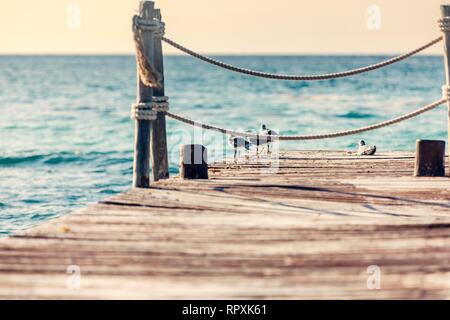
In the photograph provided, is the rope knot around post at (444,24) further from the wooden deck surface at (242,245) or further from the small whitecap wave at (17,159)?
the small whitecap wave at (17,159)

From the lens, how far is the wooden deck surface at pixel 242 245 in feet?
13.8

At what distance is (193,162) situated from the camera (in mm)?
7105

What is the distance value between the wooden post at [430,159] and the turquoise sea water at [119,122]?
6529mm

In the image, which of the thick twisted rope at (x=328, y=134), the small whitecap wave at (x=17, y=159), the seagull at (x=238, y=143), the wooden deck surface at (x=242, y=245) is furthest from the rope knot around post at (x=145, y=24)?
the small whitecap wave at (x=17, y=159)

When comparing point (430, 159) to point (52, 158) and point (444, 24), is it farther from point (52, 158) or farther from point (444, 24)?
point (52, 158)

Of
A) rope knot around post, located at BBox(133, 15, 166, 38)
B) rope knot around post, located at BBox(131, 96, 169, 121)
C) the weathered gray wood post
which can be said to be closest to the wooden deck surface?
the weathered gray wood post

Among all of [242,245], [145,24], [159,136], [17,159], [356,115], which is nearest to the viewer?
[242,245]

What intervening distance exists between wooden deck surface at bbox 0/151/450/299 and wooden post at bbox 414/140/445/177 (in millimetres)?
616

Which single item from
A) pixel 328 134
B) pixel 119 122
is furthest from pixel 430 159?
pixel 119 122

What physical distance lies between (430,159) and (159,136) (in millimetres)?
2359

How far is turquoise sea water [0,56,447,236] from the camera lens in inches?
640
